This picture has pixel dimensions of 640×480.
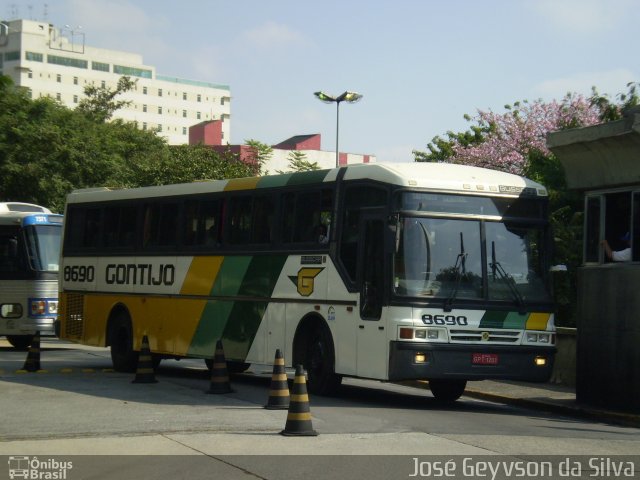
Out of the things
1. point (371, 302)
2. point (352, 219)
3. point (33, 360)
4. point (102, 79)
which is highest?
point (102, 79)

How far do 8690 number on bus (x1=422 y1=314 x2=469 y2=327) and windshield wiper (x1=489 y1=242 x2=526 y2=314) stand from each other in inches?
32.4

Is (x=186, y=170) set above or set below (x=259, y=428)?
above

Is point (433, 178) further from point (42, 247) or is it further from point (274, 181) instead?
point (42, 247)

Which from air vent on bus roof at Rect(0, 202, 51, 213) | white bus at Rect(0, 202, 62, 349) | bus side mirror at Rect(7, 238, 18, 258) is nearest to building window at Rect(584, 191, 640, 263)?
white bus at Rect(0, 202, 62, 349)

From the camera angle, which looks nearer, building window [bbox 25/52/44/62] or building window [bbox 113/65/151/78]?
building window [bbox 25/52/44/62]

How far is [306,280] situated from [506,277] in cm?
311

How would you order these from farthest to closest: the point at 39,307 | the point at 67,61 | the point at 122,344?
the point at 67,61, the point at 39,307, the point at 122,344

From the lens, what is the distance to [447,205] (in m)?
15.7

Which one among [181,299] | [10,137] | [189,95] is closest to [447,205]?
[181,299]

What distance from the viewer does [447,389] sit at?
685 inches

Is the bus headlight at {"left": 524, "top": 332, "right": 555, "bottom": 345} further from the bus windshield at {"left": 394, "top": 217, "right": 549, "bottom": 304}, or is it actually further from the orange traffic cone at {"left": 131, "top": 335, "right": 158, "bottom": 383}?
the orange traffic cone at {"left": 131, "top": 335, "right": 158, "bottom": 383}

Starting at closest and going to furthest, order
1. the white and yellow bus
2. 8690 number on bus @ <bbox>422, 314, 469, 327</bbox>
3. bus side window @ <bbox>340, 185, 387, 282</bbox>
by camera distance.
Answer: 1. 8690 number on bus @ <bbox>422, 314, 469, 327</bbox>
2. the white and yellow bus
3. bus side window @ <bbox>340, 185, 387, 282</bbox>

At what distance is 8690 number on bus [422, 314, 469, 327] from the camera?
15.2m

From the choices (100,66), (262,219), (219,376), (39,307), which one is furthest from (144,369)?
(100,66)
